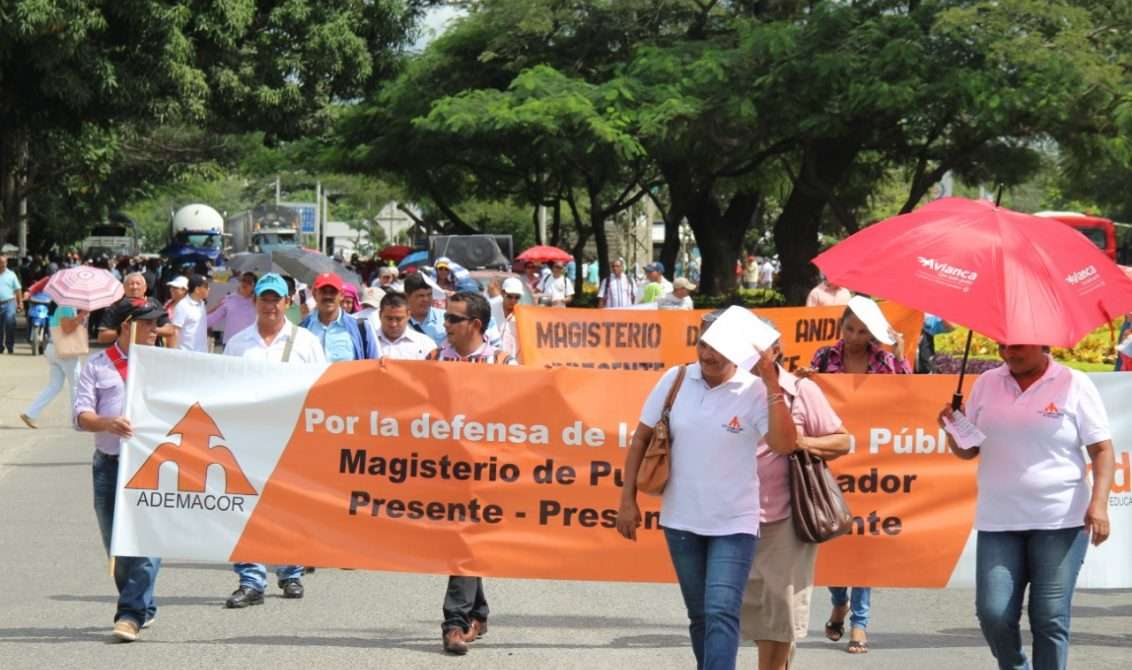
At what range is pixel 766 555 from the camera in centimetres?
626

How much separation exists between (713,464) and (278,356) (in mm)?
3444

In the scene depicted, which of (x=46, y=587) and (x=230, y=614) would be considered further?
(x=46, y=587)

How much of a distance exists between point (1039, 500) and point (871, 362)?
1.97 meters

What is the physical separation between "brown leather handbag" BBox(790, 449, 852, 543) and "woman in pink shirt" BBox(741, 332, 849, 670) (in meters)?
0.06

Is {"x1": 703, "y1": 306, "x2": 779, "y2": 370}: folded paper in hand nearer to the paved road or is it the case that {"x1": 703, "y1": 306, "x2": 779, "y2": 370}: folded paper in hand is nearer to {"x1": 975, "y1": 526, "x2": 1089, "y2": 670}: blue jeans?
{"x1": 975, "y1": 526, "x2": 1089, "y2": 670}: blue jeans

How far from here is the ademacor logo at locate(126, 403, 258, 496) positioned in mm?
7980

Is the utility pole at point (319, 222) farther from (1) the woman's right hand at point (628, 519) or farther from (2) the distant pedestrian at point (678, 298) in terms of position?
(1) the woman's right hand at point (628, 519)

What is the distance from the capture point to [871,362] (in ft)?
26.7

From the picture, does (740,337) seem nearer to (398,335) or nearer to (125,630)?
(125,630)

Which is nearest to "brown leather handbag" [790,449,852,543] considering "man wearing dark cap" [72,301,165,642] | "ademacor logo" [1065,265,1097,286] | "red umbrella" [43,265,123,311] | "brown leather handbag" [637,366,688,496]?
"brown leather handbag" [637,366,688,496]

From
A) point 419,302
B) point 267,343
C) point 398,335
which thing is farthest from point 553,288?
point 267,343

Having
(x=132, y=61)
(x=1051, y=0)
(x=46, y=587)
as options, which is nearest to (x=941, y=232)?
(x=46, y=587)

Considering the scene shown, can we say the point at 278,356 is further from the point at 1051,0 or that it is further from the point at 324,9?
the point at 324,9

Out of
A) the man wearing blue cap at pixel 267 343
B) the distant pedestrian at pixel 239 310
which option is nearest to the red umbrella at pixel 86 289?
the man wearing blue cap at pixel 267 343
